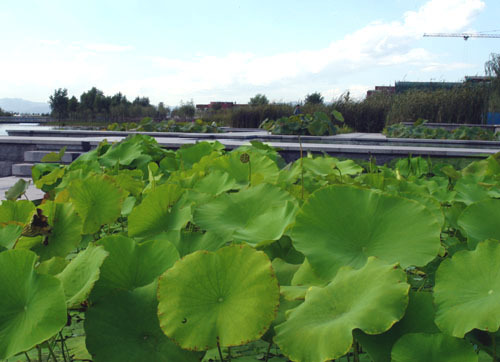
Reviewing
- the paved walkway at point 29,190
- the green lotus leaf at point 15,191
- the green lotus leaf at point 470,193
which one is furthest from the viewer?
the paved walkway at point 29,190

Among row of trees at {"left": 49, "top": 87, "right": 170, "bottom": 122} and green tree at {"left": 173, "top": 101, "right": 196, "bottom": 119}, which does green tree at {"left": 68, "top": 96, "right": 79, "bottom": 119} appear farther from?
green tree at {"left": 173, "top": 101, "right": 196, "bottom": 119}

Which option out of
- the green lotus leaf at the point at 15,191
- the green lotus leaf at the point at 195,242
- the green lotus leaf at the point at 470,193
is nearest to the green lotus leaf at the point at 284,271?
the green lotus leaf at the point at 195,242

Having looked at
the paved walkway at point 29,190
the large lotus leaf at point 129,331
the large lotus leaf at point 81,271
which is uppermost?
the large lotus leaf at point 81,271

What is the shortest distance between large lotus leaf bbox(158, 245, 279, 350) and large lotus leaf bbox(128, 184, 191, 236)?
302 mm

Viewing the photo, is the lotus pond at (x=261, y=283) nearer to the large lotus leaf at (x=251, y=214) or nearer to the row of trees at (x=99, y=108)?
the large lotus leaf at (x=251, y=214)

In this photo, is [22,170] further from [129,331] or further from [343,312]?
[343,312]

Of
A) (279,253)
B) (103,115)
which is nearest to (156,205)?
(279,253)

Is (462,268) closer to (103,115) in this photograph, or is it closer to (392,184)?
→ (392,184)

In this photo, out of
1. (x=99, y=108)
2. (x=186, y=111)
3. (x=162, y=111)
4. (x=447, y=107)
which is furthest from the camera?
(x=99, y=108)

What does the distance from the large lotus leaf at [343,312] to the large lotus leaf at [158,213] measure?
16.0 inches

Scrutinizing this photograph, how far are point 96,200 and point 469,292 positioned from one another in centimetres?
81

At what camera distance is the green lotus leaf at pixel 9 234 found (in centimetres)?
90

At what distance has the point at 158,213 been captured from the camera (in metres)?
0.96

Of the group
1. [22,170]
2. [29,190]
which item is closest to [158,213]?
[29,190]
